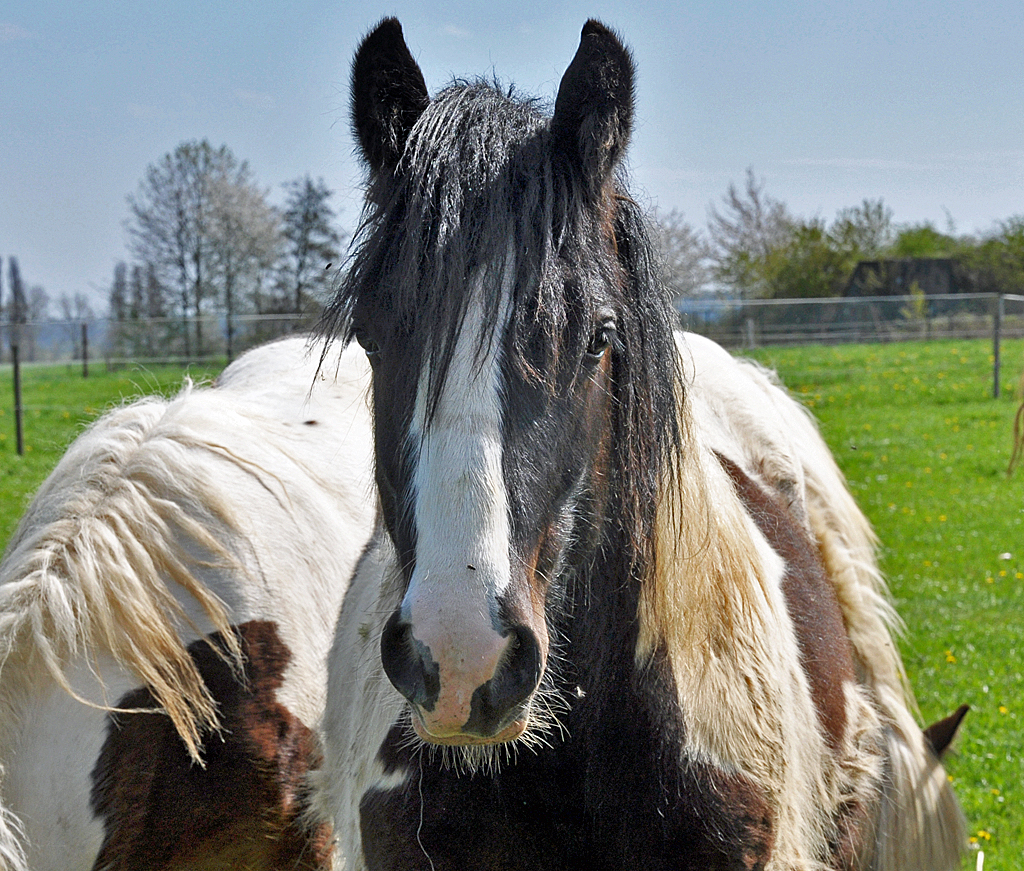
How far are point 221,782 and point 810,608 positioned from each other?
1629 millimetres

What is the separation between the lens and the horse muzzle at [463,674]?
130 cm

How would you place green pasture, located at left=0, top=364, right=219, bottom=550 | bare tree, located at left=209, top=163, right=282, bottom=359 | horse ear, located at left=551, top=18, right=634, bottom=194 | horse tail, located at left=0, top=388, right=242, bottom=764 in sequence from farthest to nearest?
bare tree, located at left=209, top=163, right=282, bottom=359, green pasture, located at left=0, top=364, right=219, bottom=550, horse tail, located at left=0, top=388, right=242, bottom=764, horse ear, located at left=551, top=18, right=634, bottom=194

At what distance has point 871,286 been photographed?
34.6 meters

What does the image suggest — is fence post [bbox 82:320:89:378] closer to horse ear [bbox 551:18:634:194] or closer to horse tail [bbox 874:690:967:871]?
horse tail [bbox 874:690:967:871]

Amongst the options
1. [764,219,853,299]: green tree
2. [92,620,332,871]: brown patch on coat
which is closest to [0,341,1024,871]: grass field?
[92,620,332,871]: brown patch on coat

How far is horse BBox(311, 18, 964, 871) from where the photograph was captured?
1.40 metres

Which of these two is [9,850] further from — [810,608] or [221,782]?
[810,608]

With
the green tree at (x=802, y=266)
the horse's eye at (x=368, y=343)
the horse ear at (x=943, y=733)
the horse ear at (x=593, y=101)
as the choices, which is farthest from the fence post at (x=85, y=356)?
the green tree at (x=802, y=266)

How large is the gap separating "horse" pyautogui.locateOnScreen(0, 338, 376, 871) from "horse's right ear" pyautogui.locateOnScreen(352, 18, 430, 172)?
570 millimetres

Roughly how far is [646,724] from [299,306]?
1014 inches

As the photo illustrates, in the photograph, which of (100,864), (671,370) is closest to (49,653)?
(100,864)

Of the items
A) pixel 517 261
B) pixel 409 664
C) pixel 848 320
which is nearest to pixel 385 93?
pixel 517 261

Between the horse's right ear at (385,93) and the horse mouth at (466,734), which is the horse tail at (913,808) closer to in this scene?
the horse mouth at (466,734)

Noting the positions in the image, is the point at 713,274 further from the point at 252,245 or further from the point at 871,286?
the point at 252,245
